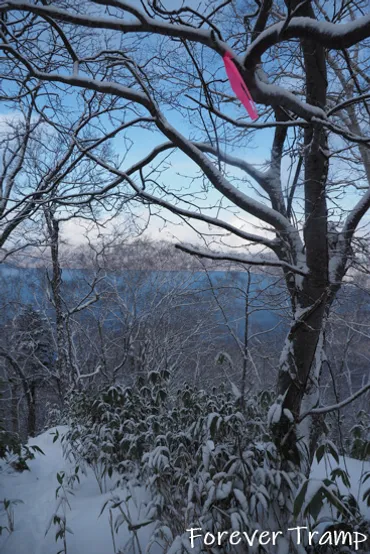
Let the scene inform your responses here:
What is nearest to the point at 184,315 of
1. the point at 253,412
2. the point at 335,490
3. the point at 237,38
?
the point at 253,412

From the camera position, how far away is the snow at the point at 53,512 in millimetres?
2697

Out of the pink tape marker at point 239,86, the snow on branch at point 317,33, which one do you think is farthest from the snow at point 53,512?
the snow on branch at point 317,33

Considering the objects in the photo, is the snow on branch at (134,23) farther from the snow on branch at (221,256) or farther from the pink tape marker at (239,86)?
the snow on branch at (221,256)

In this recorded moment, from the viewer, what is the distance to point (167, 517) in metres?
2.62

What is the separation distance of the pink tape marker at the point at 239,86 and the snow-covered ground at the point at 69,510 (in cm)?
185

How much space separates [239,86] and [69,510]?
149 inches

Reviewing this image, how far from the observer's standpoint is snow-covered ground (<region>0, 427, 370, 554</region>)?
8.77ft

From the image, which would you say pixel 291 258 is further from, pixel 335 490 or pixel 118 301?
pixel 118 301

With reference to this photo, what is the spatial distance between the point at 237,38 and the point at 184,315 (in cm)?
1183

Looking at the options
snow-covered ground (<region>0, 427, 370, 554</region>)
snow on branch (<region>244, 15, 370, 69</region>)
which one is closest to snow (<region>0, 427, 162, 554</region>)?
snow-covered ground (<region>0, 427, 370, 554</region>)

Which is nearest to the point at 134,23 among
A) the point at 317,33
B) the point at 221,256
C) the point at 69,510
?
the point at 317,33

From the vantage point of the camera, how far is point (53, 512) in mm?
3045

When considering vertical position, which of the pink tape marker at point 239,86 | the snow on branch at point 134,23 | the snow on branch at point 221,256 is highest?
the snow on branch at point 134,23

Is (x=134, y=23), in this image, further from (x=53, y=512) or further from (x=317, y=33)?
(x=53, y=512)
